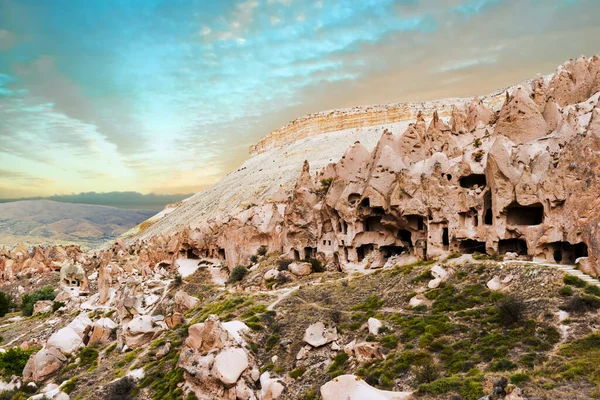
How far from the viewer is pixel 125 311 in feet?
134

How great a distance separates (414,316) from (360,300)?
5.35 m

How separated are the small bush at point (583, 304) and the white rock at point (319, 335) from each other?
38.5 feet

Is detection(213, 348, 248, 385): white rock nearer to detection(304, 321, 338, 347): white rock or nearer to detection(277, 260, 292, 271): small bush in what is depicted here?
detection(304, 321, 338, 347): white rock

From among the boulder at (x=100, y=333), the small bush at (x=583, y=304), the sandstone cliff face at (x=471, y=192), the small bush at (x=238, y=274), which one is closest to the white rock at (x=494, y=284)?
the sandstone cliff face at (x=471, y=192)

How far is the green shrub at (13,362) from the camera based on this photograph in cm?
3344

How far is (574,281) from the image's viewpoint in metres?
21.2

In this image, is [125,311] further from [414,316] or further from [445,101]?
[445,101]

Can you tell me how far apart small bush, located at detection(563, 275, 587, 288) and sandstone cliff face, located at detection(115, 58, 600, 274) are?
143 cm

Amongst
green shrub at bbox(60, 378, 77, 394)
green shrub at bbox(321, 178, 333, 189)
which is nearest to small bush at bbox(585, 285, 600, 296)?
green shrub at bbox(321, 178, 333, 189)

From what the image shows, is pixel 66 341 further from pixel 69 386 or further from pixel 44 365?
pixel 69 386

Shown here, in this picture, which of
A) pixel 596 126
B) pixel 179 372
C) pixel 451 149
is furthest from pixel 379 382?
pixel 451 149

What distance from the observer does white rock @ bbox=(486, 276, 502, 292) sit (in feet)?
77.9

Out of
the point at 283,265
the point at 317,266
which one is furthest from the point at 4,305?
the point at 317,266

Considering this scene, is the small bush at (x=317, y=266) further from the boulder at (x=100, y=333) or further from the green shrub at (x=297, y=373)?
the boulder at (x=100, y=333)
